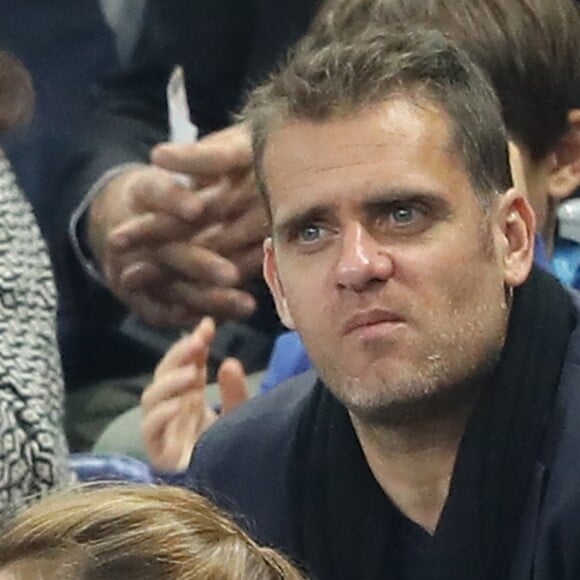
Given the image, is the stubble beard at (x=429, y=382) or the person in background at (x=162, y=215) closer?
the stubble beard at (x=429, y=382)

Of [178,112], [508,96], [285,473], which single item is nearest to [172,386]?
[285,473]

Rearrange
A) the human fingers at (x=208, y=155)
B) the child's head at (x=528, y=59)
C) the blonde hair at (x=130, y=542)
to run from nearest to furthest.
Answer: the blonde hair at (x=130, y=542) → the child's head at (x=528, y=59) → the human fingers at (x=208, y=155)

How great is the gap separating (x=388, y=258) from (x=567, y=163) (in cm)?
46

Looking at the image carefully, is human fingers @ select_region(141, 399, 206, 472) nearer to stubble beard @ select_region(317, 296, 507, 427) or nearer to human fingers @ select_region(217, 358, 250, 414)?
human fingers @ select_region(217, 358, 250, 414)

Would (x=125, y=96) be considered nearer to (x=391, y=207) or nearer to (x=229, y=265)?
(x=229, y=265)

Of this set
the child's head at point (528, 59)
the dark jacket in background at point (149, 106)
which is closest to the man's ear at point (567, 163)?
the child's head at point (528, 59)

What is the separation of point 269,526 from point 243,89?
2.36 ft

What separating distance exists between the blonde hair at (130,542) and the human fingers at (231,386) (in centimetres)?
53

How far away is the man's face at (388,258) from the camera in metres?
0.98

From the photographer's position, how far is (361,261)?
98 centimetres

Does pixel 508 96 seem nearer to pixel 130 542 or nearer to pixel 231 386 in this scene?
pixel 231 386

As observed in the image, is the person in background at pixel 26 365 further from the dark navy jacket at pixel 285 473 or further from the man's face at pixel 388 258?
the man's face at pixel 388 258

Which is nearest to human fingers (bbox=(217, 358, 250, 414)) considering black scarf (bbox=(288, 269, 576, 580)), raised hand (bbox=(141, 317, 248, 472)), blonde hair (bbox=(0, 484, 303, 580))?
raised hand (bbox=(141, 317, 248, 472))

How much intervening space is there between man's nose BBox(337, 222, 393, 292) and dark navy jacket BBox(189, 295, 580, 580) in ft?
0.55
